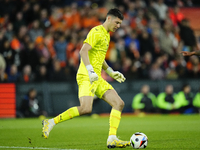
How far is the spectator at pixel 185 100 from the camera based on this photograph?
1800cm

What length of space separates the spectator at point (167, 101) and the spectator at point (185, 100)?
264 mm

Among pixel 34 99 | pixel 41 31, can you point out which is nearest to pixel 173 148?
pixel 34 99

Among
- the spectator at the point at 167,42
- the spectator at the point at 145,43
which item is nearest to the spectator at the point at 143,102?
the spectator at the point at 145,43

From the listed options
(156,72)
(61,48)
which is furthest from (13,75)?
(156,72)

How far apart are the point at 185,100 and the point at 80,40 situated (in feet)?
17.2

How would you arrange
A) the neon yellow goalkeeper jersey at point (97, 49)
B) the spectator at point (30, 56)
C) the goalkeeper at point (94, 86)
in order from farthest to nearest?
the spectator at point (30, 56) → the neon yellow goalkeeper jersey at point (97, 49) → the goalkeeper at point (94, 86)

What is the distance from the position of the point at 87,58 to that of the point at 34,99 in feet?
33.1

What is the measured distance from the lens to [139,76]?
18.3 metres

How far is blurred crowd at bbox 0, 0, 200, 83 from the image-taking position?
54.7 ft

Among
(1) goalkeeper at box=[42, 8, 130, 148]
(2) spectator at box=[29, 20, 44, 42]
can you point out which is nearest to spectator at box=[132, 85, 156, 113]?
(2) spectator at box=[29, 20, 44, 42]

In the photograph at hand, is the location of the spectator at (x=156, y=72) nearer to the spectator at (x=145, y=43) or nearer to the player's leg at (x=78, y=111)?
the spectator at (x=145, y=43)

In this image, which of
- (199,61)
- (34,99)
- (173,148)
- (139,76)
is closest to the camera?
(173,148)

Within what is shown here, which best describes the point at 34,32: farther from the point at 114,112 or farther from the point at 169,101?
the point at 114,112

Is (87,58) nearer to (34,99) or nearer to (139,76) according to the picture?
(34,99)
